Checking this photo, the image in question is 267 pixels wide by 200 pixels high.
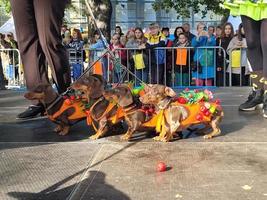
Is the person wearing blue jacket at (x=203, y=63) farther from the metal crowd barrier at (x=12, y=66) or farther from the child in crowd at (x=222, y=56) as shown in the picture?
A: the metal crowd barrier at (x=12, y=66)

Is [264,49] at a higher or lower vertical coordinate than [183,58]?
higher

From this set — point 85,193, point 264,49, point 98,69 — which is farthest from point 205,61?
point 85,193

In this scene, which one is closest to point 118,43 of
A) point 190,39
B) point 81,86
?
point 190,39

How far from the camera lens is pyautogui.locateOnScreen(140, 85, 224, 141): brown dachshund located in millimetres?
3480

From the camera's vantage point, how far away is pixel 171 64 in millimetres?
9969

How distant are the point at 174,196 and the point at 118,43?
8.24m

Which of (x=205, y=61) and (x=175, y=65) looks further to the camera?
(x=175, y=65)

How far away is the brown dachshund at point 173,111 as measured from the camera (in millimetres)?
3480

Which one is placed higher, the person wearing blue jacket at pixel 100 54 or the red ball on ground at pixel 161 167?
the person wearing blue jacket at pixel 100 54

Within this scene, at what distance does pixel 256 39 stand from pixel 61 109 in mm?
1930

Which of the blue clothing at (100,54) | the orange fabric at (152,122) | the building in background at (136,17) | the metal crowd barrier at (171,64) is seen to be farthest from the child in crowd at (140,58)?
the building in background at (136,17)

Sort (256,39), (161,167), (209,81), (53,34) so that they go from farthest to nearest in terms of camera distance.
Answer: (209,81) < (256,39) < (53,34) < (161,167)

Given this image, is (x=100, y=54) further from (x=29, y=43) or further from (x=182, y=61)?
(x=29, y=43)

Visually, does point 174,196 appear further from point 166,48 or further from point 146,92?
point 166,48
